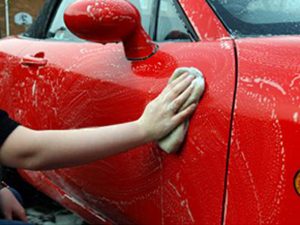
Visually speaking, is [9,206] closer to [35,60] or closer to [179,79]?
[179,79]

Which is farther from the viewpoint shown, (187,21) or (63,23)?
(63,23)

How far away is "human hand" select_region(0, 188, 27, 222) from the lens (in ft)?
5.75

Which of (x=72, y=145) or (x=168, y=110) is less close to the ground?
(x=168, y=110)

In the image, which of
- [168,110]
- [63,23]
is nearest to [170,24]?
[168,110]

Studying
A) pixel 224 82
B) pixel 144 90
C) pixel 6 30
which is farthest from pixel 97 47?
pixel 6 30

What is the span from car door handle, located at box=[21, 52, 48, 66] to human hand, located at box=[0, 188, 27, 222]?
814 mm

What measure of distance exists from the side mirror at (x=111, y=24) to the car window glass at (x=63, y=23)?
0.76 ft

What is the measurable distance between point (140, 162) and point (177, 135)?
25 centimetres

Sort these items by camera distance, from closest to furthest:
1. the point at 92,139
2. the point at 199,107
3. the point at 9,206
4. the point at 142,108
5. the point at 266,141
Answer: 1. the point at 266,141
2. the point at 199,107
3. the point at 92,139
4. the point at 142,108
5. the point at 9,206

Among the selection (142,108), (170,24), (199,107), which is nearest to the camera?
(199,107)

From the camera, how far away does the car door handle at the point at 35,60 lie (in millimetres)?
2513

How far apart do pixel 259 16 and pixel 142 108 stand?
1.52 ft

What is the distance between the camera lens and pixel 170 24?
1.89 m

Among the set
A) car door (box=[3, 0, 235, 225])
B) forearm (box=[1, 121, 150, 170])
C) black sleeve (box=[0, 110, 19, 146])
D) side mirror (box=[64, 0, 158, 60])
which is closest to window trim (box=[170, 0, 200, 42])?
car door (box=[3, 0, 235, 225])
